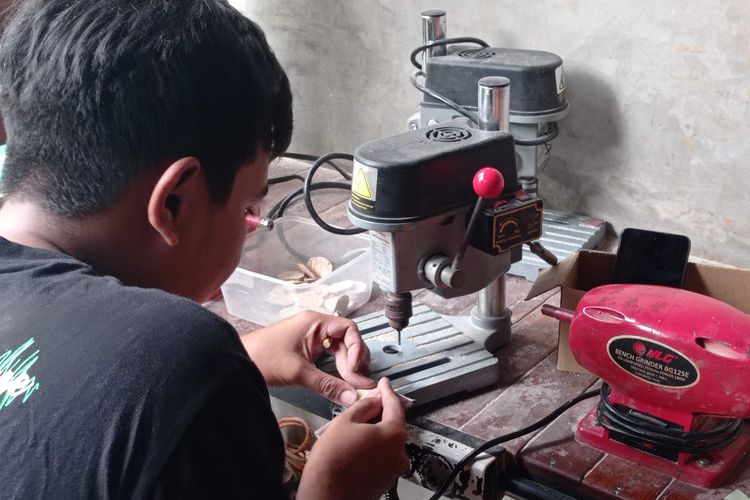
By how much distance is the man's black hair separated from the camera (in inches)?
32.2

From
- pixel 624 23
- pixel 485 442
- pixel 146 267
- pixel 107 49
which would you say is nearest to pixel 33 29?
pixel 107 49

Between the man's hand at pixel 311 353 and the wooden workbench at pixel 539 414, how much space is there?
115mm

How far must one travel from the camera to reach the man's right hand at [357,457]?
101 cm

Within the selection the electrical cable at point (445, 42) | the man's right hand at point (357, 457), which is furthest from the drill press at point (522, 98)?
the man's right hand at point (357, 457)

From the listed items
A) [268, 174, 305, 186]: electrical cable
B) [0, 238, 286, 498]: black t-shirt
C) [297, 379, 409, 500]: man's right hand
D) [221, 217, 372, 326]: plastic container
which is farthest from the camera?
[268, 174, 305, 186]: electrical cable

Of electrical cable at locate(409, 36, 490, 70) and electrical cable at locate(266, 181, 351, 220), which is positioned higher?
electrical cable at locate(409, 36, 490, 70)

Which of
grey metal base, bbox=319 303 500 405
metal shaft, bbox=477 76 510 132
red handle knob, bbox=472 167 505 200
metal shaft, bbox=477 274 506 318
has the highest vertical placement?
metal shaft, bbox=477 76 510 132

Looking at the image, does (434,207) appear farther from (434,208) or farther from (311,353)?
(311,353)

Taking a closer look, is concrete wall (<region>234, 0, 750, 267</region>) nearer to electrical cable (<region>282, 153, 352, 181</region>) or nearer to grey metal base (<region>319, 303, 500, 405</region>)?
electrical cable (<region>282, 153, 352, 181</region>)

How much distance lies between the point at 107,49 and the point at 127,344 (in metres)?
0.28

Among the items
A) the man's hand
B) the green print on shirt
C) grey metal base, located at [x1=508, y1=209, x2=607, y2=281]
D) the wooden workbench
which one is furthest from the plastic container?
the green print on shirt

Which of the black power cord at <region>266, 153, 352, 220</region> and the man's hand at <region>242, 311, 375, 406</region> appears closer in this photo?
the man's hand at <region>242, 311, 375, 406</region>

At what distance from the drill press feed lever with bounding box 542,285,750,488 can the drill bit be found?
0.23m

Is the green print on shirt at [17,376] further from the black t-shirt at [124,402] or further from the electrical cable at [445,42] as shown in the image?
the electrical cable at [445,42]
